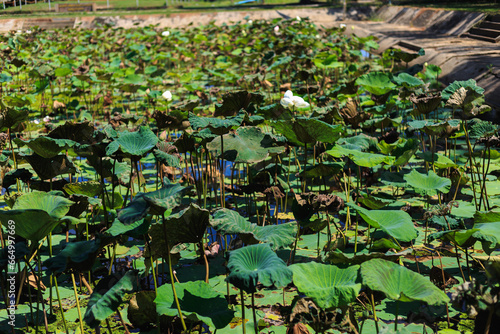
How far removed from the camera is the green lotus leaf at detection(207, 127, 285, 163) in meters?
2.68

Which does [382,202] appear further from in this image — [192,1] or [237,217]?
[192,1]

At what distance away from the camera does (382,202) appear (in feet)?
8.43

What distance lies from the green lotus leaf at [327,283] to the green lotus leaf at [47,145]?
1245mm

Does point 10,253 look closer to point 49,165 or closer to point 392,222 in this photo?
point 49,165

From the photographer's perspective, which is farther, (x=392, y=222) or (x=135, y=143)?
(x=135, y=143)

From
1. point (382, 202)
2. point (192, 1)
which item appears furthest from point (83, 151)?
point (192, 1)

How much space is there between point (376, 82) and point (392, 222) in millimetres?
2353

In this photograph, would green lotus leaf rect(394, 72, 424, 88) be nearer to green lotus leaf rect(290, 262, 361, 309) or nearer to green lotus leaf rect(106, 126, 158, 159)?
green lotus leaf rect(106, 126, 158, 159)

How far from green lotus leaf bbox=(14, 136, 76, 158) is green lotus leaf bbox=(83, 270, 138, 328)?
0.86m

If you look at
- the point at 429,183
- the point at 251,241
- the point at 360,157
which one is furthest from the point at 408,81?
the point at 251,241

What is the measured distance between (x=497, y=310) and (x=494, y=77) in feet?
15.2

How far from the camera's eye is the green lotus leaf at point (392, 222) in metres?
2.02

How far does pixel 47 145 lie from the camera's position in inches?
96.1

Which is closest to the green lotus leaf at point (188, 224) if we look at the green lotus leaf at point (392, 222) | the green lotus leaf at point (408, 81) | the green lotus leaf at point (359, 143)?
the green lotus leaf at point (392, 222)
